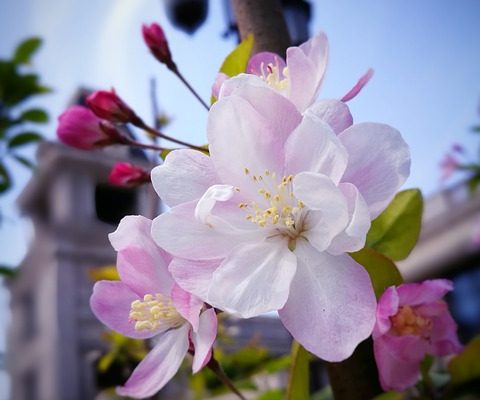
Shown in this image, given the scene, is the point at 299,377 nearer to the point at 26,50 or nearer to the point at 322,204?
the point at 322,204

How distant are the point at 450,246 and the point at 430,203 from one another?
29.0 inches

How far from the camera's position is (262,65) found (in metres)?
0.42

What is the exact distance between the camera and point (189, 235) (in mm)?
315

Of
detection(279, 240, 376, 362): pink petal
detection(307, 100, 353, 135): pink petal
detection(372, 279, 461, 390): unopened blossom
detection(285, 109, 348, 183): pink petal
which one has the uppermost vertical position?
detection(307, 100, 353, 135): pink petal

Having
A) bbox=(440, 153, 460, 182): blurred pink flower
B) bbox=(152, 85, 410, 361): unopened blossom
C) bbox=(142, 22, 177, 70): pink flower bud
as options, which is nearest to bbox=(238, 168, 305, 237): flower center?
bbox=(152, 85, 410, 361): unopened blossom

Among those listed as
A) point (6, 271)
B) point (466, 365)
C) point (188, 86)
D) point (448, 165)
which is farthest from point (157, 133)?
point (448, 165)

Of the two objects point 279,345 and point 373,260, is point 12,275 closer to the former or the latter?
point 373,260

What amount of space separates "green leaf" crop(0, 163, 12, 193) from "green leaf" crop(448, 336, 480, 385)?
1363 mm

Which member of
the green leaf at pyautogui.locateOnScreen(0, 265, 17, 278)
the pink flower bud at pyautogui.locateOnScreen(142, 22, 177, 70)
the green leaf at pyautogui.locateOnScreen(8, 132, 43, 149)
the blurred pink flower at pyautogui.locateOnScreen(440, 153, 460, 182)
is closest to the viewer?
the pink flower bud at pyautogui.locateOnScreen(142, 22, 177, 70)

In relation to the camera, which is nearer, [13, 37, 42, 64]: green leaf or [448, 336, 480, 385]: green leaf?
[448, 336, 480, 385]: green leaf

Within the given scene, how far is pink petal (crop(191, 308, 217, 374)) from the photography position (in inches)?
12.4

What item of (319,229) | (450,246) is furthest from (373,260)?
(450,246)

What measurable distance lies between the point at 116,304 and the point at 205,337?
9 centimetres

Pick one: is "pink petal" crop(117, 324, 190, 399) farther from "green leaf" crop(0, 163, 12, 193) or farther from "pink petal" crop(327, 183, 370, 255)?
"green leaf" crop(0, 163, 12, 193)
